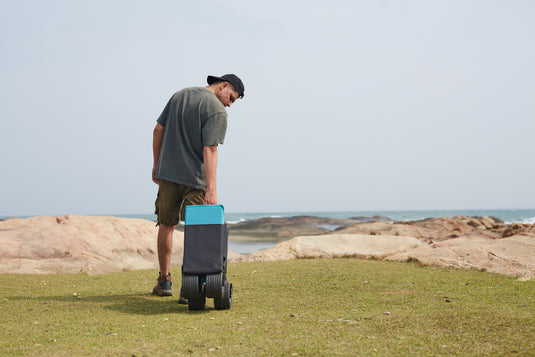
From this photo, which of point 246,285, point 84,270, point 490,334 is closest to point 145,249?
point 84,270

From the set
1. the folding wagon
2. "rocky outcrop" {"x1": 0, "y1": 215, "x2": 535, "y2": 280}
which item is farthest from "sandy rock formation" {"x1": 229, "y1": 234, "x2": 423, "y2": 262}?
the folding wagon

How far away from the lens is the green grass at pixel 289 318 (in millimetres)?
2934

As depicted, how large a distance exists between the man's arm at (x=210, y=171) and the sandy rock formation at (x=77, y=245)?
382 cm

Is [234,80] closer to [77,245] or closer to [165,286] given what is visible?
[165,286]

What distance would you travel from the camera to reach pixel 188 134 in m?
4.54

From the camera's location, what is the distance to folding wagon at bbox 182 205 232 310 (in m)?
3.93

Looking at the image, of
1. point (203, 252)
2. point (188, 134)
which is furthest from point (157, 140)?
point (203, 252)

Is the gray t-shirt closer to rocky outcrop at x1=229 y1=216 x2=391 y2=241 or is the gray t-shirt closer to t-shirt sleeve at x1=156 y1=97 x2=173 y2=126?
t-shirt sleeve at x1=156 y1=97 x2=173 y2=126

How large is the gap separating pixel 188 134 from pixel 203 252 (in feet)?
3.98

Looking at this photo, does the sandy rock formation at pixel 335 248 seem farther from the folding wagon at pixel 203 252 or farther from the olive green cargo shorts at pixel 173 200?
the folding wagon at pixel 203 252

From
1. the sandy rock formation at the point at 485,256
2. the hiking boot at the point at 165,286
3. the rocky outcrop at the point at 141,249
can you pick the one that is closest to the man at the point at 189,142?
the hiking boot at the point at 165,286

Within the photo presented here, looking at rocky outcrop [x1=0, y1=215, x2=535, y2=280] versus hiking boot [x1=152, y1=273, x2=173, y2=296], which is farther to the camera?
rocky outcrop [x1=0, y1=215, x2=535, y2=280]

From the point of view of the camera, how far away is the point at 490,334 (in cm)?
317

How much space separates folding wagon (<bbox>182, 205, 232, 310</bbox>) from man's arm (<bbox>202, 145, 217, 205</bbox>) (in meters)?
0.21
